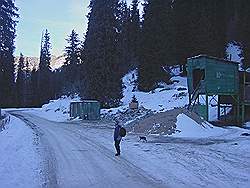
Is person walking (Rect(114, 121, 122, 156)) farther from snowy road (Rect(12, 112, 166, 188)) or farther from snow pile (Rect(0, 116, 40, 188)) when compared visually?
snow pile (Rect(0, 116, 40, 188))

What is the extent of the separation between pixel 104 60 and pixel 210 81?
61.1ft

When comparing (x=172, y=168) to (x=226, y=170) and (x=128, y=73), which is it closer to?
(x=226, y=170)

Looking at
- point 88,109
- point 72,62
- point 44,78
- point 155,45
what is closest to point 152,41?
point 155,45

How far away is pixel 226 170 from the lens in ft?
39.7

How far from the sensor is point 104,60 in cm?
4838

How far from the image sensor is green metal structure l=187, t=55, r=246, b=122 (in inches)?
1270

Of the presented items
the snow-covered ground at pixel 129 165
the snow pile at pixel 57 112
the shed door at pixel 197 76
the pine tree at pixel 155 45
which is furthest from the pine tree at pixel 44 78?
the snow-covered ground at pixel 129 165

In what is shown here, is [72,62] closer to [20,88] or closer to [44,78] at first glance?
[44,78]

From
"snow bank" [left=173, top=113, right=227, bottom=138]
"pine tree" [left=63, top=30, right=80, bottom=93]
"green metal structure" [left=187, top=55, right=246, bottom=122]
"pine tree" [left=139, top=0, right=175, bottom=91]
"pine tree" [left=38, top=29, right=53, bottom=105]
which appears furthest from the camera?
"pine tree" [left=38, top=29, right=53, bottom=105]

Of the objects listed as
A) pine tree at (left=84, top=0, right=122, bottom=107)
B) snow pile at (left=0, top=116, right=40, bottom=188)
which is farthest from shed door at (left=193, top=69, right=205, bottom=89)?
snow pile at (left=0, top=116, right=40, bottom=188)

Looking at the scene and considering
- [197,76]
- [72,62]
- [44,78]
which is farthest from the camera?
[44,78]

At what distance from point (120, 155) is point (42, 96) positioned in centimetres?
8331

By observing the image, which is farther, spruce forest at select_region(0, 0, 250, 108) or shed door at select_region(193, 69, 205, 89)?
spruce forest at select_region(0, 0, 250, 108)

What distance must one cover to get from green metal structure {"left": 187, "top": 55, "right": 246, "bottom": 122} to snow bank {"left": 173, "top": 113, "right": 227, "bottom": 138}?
4.40 m
